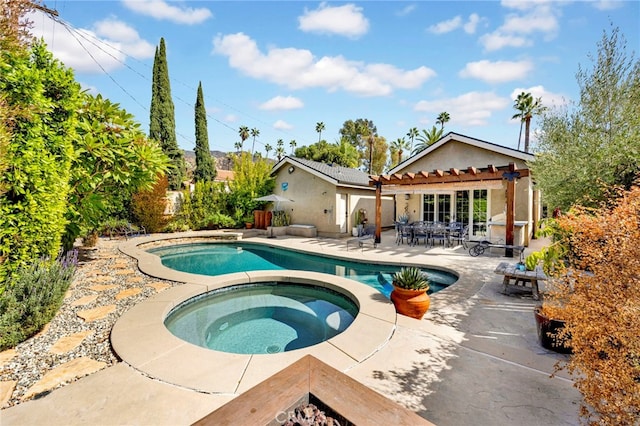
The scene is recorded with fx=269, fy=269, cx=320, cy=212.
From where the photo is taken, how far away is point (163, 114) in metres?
27.3

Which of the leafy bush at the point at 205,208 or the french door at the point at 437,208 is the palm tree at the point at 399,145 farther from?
the leafy bush at the point at 205,208

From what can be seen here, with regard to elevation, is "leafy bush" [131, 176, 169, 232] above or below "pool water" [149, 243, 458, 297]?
above

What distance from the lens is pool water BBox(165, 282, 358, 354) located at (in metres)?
5.27

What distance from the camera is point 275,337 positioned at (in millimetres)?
5469

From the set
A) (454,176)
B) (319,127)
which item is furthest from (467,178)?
(319,127)

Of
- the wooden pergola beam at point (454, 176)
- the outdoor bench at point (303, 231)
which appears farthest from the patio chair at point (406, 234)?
the outdoor bench at point (303, 231)

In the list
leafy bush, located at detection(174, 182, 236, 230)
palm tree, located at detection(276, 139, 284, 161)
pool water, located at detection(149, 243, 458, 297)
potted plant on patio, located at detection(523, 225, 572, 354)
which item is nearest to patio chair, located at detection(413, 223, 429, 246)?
pool water, located at detection(149, 243, 458, 297)

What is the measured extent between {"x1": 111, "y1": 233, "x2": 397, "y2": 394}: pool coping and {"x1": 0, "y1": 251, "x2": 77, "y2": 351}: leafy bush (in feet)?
3.61

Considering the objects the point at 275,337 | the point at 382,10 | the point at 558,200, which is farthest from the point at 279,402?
the point at 382,10

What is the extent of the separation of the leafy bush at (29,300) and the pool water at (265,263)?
530cm

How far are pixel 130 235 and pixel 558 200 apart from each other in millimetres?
19295

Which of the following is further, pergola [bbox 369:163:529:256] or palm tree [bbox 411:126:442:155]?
palm tree [bbox 411:126:442:155]

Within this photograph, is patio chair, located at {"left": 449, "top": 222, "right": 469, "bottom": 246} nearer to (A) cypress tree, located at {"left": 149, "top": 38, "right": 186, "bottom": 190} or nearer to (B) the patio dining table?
(B) the patio dining table

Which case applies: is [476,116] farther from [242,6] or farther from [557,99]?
[242,6]
